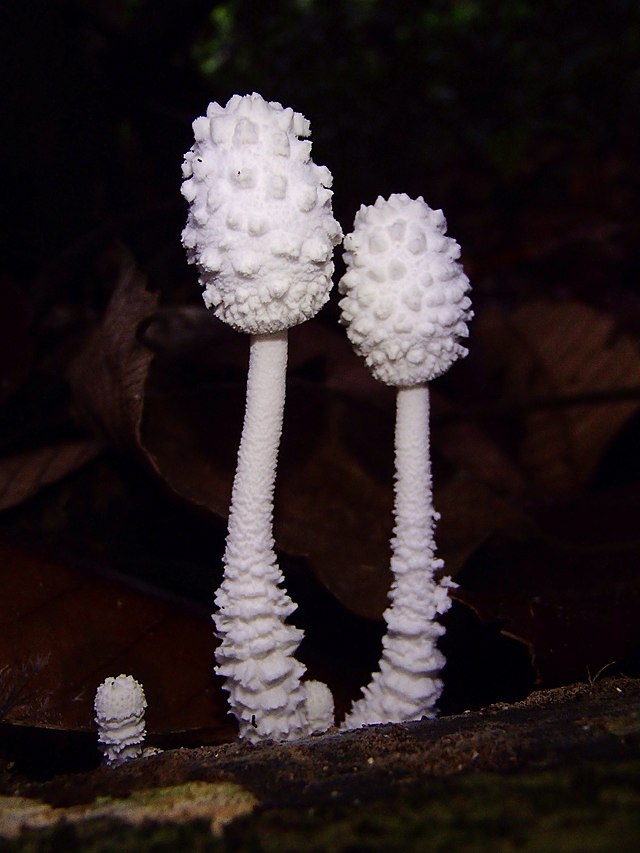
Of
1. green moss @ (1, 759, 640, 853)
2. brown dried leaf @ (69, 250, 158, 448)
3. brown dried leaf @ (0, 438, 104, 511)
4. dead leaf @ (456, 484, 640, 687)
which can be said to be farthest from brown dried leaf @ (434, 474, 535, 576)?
green moss @ (1, 759, 640, 853)

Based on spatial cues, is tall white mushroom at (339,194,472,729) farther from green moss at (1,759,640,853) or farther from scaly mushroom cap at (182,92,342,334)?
green moss at (1,759,640,853)

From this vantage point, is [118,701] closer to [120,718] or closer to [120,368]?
[120,718]

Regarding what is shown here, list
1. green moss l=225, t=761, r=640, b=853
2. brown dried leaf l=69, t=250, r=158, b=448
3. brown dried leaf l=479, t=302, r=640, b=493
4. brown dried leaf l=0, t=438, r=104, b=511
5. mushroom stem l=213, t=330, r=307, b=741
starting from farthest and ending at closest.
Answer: brown dried leaf l=479, t=302, r=640, b=493 → brown dried leaf l=0, t=438, r=104, b=511 → brown dried leaf l=69, t=250, r=158, b=448 → mushroom stem l=213, t=330, r=307, b=741 → green moss l=225, t=761, r=640, b=853

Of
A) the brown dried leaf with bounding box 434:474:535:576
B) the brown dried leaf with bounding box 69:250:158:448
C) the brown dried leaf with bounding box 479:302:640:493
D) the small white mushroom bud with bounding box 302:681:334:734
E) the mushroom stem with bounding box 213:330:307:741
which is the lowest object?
the small white mushroom bud with bounding box 302:681:334:734

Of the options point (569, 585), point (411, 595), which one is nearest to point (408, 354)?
point (411, 595)

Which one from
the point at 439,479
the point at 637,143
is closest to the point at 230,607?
the point at 439,479

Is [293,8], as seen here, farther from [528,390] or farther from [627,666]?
[627,666]

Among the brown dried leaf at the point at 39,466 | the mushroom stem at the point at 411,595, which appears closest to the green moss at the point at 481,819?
the mushroom stem at the point at 411,595
